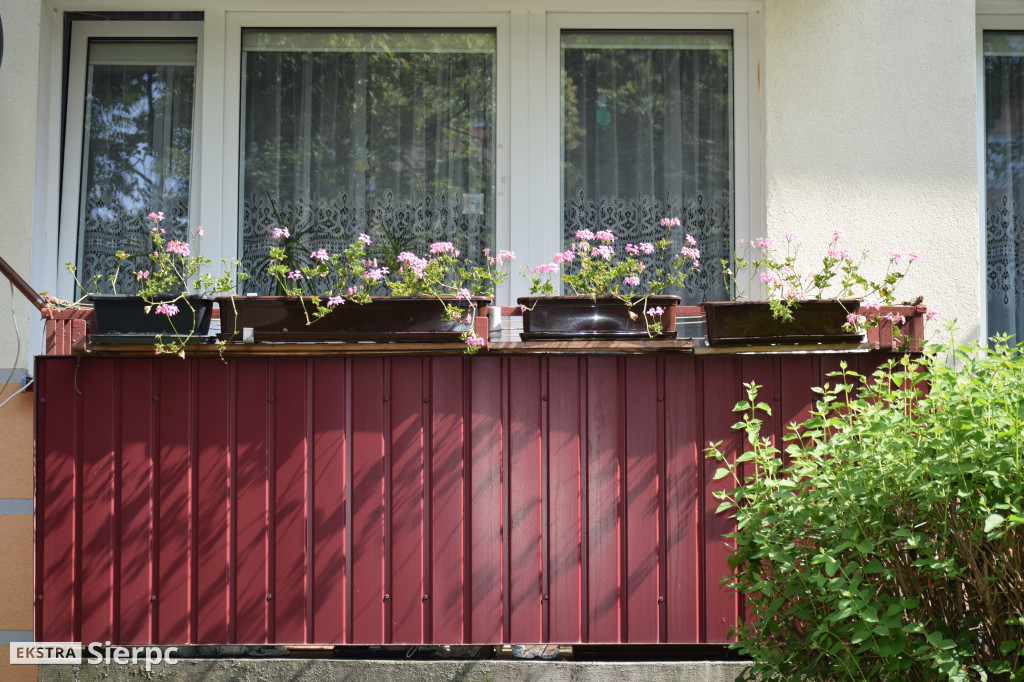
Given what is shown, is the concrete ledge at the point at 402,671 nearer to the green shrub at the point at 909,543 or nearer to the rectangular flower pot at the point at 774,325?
the green shrub at the point at 909,543

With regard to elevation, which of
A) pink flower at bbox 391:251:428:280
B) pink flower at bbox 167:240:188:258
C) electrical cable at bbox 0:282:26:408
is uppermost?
pink flower at bbox 167:240:188:258

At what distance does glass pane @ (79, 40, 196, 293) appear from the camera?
4598 mm

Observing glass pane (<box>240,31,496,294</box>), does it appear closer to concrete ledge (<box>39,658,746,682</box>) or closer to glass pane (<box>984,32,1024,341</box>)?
concrete ledge (<box>39,658,746,682</box>)

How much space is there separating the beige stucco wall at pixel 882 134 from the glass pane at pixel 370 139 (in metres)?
1.43

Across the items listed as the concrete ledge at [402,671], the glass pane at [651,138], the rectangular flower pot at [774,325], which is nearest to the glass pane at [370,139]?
the glass pane at [651,138]

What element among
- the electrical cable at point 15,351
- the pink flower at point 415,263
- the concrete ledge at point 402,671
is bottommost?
the concrete ledge at point 402,671

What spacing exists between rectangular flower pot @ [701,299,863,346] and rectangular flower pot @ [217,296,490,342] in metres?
0.94

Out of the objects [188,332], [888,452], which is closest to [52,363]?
[188,332]

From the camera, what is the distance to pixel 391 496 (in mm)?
3703

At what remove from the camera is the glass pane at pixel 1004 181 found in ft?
15.0

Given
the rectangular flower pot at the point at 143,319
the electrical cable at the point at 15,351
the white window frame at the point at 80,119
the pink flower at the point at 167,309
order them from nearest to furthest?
the pink flower at the point at 167,309 < the rectangular flower pot at the point at 143,319 < the electrical cable at the point at 15,351 < the white window frame at the point at 80,119

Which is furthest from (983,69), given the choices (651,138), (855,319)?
(855,319)

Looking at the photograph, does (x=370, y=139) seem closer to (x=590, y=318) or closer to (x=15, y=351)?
(x=590, y=318)

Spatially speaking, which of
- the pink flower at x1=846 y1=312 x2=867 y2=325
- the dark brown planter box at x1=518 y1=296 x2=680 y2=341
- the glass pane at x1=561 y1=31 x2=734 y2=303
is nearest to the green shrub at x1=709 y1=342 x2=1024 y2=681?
the pink flower at x1=846 y1=312 x2=867 y2=325
